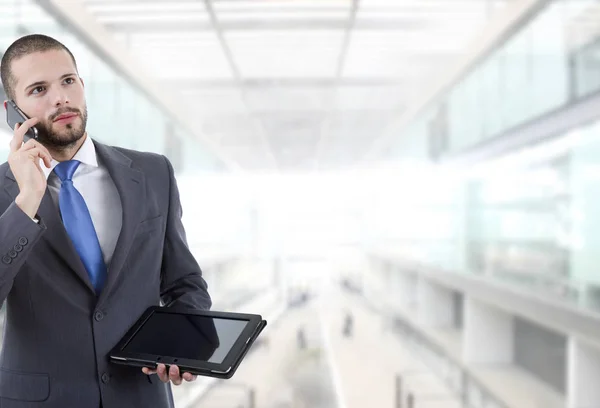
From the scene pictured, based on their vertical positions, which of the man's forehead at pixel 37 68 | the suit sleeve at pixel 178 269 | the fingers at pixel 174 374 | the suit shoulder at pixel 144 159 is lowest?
the fingers at pixel 174 374

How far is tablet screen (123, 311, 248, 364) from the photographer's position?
1074mm

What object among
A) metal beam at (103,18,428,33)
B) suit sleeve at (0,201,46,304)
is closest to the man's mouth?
suit sleeve at (0,201,46,304)

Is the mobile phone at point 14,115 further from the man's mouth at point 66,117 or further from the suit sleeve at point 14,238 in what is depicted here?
the suit sleeve at point 14,238

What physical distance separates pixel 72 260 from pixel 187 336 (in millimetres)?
236

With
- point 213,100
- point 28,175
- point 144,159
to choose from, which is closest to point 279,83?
point 213,100

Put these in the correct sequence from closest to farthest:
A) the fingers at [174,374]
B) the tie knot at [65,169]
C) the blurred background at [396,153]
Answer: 1. the fingers at [174,374]
2. the tie knot at [65,169]
3. the blurred background at [396,153]

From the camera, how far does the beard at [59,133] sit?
110cm

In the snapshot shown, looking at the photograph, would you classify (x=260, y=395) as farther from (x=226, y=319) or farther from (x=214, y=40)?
(x=226, y=319)

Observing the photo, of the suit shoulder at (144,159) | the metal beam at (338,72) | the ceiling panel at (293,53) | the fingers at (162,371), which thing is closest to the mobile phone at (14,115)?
the suit shoulder at (144,159)

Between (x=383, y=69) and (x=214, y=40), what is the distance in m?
2.06

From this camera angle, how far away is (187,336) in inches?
43.6

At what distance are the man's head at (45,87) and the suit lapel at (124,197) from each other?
4.2 inches

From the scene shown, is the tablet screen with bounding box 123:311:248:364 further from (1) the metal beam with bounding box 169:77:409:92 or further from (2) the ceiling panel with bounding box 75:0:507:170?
(1) the metal beam with bounding box 169:77:409:92

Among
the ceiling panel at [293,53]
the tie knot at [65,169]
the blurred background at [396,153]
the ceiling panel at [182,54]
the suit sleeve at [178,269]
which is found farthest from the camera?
the ceiling panel at [182,54]
